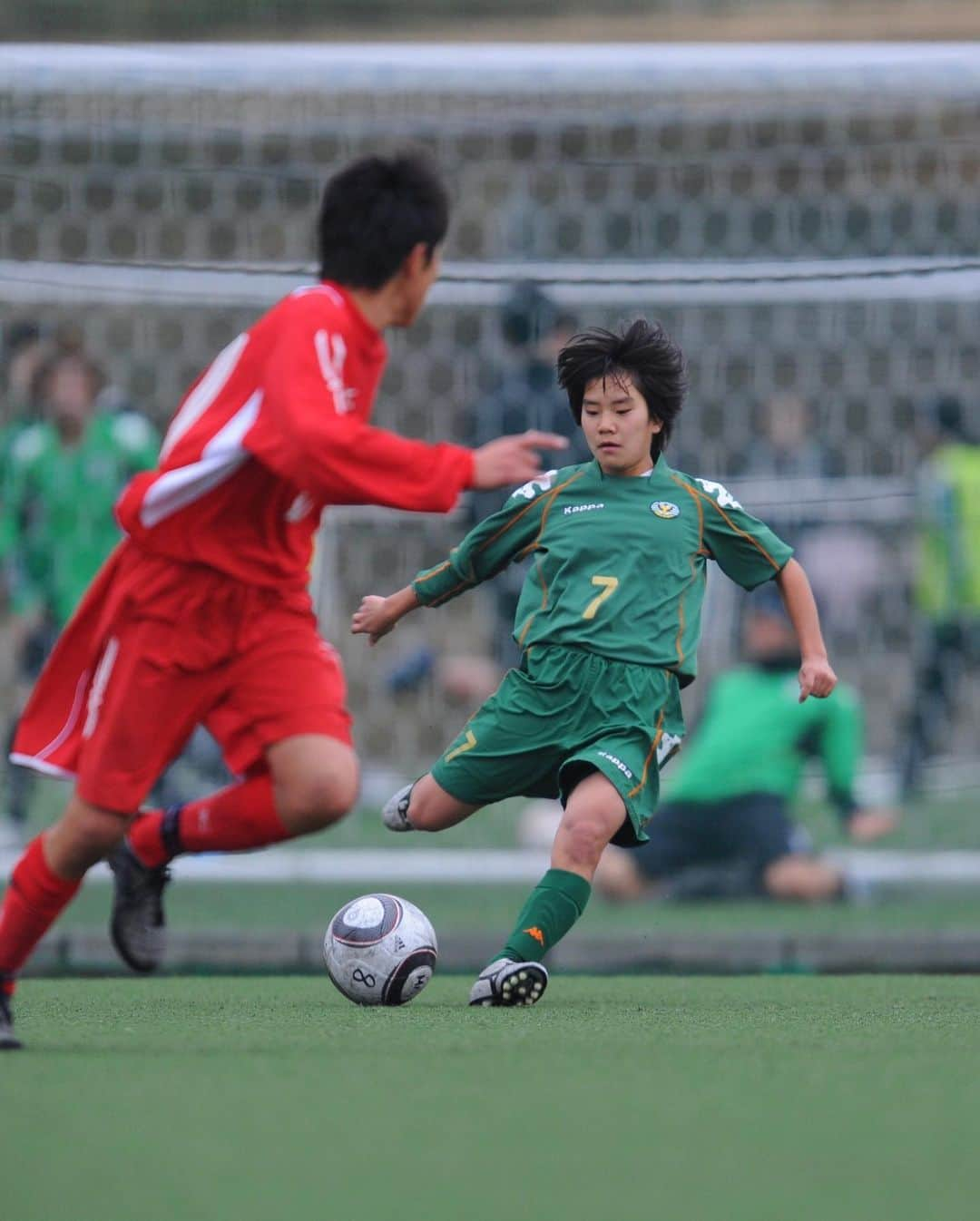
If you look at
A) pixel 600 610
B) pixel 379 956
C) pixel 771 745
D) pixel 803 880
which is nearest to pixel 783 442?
pixel 771 745

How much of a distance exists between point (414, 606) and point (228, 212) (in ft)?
11.1

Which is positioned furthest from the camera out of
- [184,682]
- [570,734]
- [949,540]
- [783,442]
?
[949,540]

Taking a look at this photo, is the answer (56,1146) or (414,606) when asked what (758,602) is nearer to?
(414,606)

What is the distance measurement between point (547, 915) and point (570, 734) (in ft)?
1.43

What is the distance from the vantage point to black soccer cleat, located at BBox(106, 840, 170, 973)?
4.70m

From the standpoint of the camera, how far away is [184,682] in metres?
4.14

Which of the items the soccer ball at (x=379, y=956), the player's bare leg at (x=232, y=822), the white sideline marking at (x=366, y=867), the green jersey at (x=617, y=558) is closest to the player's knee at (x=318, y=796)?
the player's bare leg at (x=232, y=822)

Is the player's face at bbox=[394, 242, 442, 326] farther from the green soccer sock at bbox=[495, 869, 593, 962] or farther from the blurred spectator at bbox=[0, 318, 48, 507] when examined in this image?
the blurred spectator at bbox=[0, 318, 48, 507]

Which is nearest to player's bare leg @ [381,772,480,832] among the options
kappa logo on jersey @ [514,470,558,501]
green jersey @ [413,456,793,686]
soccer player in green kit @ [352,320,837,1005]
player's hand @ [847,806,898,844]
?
soccer player in green kit @ [352,320,837,1005]

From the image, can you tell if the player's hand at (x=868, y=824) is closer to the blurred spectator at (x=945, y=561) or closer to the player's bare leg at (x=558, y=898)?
the blurred spectator at (x=945, y=561)

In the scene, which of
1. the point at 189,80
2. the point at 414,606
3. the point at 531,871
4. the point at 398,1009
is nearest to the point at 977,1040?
the point at 398,1009

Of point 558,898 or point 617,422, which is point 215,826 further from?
point 617,422

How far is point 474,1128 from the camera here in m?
2.84

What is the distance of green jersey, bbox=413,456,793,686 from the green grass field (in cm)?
86
